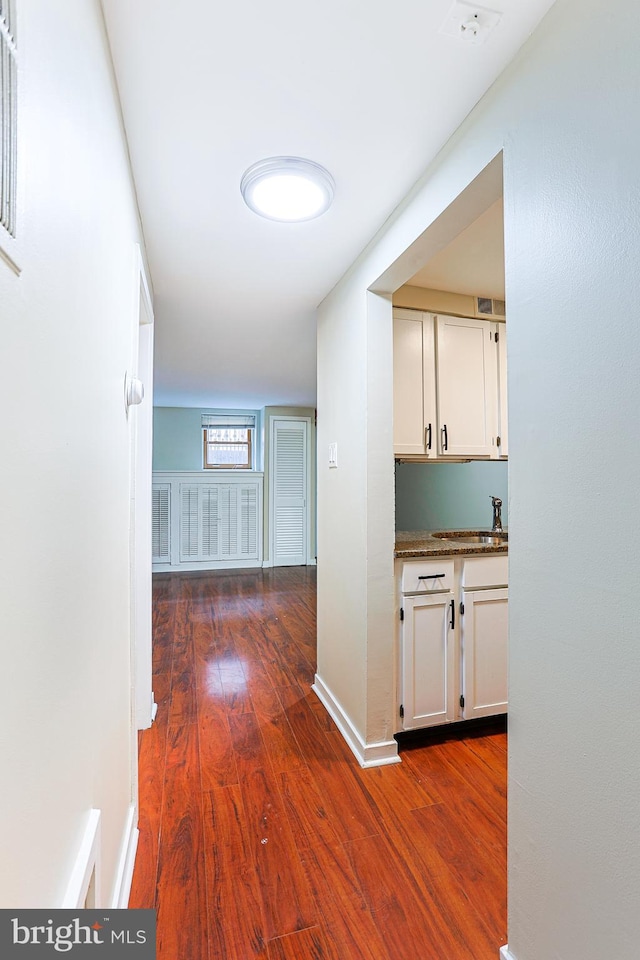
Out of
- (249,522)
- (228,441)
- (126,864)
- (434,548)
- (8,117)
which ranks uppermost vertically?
(228,441)

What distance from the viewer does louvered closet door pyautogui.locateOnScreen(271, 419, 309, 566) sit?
6660mm

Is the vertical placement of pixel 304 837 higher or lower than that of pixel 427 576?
lower

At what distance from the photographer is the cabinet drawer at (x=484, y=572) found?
7.61ft

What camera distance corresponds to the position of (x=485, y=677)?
91.8 inches

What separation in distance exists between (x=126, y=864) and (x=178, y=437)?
20.2ft

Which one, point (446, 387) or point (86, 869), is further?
point (446, 387)

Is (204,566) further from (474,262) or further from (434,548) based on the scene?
(474,262)

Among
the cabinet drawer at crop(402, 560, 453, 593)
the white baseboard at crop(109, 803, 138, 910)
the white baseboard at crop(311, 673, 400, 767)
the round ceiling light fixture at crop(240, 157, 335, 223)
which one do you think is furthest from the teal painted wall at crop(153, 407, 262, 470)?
the white baseboard at crop(109, 803, 138, 910)

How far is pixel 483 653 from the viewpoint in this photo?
2.34m

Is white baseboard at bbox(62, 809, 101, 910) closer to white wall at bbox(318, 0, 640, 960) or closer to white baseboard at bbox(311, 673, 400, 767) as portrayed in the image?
white wall at bbox(318, 0, 640, 960)

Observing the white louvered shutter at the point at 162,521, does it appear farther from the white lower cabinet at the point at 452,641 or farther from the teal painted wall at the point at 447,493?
the white lower cabinet at the point at 452,641

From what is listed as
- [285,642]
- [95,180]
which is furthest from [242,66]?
[285,642]

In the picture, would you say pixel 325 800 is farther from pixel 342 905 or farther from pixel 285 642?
pixel 285 642

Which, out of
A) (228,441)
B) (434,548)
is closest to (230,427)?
(228,441)
